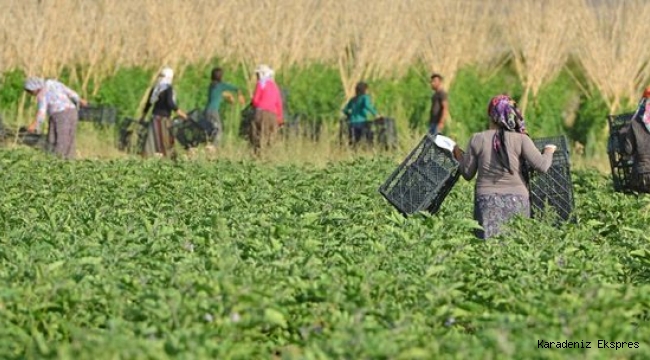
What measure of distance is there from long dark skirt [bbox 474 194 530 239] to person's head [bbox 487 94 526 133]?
0.46 m

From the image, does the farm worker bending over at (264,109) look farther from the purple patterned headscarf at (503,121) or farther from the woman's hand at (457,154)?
the purple patterned headscarf at (503,121)

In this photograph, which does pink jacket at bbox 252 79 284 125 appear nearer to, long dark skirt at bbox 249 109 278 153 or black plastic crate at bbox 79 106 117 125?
long dark skirt at bbox 249 109 278 153

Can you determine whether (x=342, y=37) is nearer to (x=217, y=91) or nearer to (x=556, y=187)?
(x=217, y=91)

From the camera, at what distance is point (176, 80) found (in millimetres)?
29125

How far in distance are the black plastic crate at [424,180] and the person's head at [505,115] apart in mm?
408

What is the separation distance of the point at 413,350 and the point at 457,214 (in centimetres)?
603

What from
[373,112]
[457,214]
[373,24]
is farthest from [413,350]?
[373,24]

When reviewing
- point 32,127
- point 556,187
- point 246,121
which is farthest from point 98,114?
point 556,187

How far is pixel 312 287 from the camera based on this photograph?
8.07 meters

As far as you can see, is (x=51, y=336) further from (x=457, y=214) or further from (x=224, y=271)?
(x=457, y=214)

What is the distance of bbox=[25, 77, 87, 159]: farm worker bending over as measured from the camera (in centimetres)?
2156

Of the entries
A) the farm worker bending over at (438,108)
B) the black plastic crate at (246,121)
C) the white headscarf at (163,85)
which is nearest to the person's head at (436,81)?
the farm worker bending over at (438,108)

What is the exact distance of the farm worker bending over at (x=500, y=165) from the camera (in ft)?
38.2

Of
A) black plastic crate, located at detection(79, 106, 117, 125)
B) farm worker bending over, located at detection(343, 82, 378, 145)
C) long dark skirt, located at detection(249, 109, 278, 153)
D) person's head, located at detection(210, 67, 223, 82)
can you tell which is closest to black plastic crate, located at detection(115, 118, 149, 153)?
black plastic crate, located at detection(79, 106, 117, 125)
